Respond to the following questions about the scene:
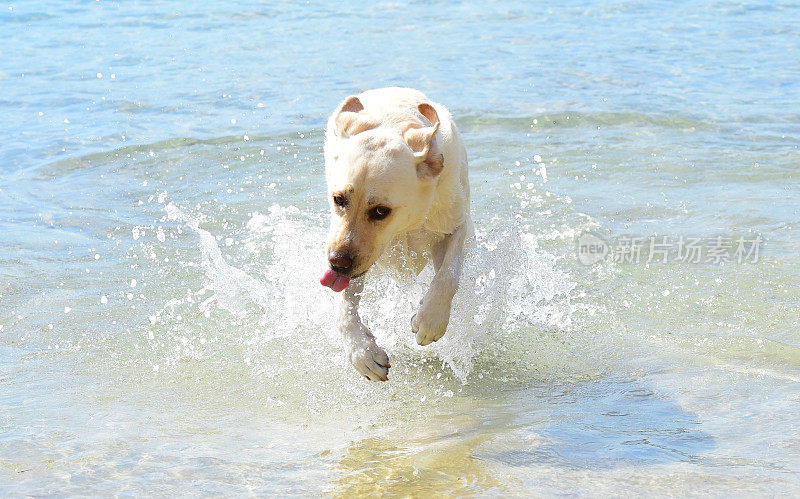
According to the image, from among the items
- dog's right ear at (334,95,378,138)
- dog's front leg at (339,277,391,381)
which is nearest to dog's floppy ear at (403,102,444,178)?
dog's right ear at (334,95,378,138)

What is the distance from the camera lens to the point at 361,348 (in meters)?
4.40

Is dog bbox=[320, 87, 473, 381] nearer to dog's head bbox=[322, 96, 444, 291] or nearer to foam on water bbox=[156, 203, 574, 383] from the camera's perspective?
dog's head bbox=[322, 96, 444, 291]

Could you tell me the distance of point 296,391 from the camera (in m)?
4.73

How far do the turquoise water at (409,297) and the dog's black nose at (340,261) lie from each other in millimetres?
767

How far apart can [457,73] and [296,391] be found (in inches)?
331

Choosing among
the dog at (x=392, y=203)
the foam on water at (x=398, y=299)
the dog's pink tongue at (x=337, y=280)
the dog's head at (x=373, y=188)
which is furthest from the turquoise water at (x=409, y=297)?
the dog's head at (x=373, y=188)

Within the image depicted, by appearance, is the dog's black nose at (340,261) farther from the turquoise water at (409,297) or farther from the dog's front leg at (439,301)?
the turquoise water at (409,297)

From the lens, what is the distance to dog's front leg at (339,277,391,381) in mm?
4367

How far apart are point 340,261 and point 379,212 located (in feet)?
0.91

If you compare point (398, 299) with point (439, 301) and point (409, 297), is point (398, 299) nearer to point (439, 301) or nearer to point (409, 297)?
point (409, 297)

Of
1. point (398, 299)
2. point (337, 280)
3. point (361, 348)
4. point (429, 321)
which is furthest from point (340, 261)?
point (398, 299)

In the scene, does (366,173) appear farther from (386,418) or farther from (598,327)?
(598,327)

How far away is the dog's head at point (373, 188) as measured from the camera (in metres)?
4.02

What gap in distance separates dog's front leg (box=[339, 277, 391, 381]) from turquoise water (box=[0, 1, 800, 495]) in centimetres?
24
